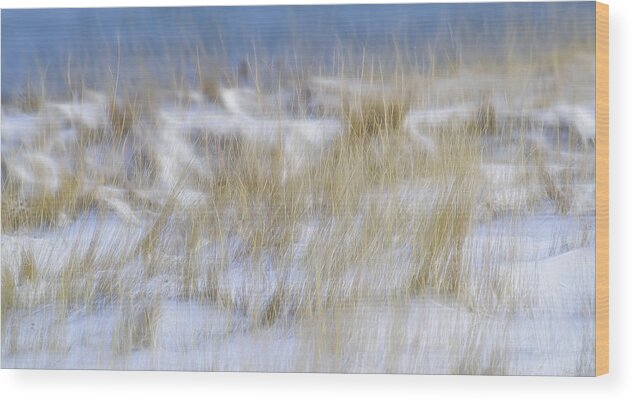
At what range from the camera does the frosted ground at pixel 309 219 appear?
4332 millimetres

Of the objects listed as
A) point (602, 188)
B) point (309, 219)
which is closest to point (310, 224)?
point (309, 219)

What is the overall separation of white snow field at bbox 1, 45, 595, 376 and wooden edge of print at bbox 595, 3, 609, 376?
4cm

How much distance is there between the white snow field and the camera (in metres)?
4.33

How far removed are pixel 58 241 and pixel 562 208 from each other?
2.28 m

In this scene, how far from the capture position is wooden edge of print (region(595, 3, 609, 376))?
4.31 meters

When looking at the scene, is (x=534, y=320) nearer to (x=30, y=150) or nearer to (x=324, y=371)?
(x=324, y=371)

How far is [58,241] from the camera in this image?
4.49 metres

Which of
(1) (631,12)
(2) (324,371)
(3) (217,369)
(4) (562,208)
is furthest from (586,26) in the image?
(3) (217,369)

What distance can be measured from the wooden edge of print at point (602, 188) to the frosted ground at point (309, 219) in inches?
1.5

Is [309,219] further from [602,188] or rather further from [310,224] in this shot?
[602,188]

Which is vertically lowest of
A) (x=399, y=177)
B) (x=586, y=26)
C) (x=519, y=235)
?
(x=519, y=235)

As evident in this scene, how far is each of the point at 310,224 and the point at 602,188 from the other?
130 centimetres

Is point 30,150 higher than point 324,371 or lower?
higher

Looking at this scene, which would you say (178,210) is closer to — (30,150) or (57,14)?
(30,150)
